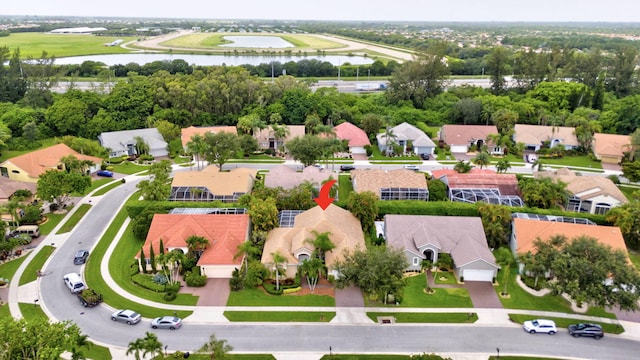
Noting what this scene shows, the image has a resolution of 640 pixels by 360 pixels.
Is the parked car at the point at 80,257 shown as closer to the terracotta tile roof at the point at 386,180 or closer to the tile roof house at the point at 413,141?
the terracotta tile roof at the point at 386,180

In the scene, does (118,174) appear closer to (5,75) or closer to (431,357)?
(5,75)

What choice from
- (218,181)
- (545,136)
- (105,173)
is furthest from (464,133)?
(105,173)

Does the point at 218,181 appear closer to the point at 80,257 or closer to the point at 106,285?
the point at 80,257

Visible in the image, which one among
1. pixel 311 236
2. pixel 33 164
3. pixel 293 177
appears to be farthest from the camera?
pixel 33 164

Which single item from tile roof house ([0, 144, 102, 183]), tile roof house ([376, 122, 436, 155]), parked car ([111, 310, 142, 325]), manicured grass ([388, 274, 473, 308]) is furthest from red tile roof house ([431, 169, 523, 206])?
tile roof house ([0, 144, 102, 183])

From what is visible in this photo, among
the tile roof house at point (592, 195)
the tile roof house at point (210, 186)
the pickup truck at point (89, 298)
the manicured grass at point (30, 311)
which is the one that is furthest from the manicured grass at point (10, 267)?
the tile roof house at point (592, 195)

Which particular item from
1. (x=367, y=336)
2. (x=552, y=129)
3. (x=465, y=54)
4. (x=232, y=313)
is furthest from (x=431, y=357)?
(x=465, y=54)
